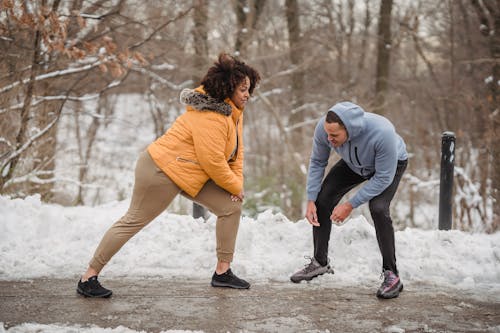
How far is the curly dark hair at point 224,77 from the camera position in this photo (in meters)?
3.94

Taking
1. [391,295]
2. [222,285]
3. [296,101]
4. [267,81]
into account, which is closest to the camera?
[391,295]

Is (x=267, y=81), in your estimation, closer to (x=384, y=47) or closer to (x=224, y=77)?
(x=384, y=47)

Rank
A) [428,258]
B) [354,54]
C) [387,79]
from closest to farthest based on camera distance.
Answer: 1. [428,258]
2. [387,79]
3. [354,54]

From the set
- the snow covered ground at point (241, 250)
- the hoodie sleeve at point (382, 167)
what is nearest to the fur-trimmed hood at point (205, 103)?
the hoodie sleeve at point (382, 167)

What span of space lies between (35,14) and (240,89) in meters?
3.64

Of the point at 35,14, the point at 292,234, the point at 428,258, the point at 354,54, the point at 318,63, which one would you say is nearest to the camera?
the point at 428,258

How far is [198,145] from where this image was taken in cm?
385

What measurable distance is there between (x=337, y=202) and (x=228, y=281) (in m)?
1.15

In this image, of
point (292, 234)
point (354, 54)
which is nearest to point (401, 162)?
point (292, 234)

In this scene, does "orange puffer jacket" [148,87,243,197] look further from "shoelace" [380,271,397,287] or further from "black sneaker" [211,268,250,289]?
"shoelace" [380,271,397,287]

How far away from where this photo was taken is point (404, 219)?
12.4 meters

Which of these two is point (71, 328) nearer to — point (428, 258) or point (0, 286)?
point (0, 286)

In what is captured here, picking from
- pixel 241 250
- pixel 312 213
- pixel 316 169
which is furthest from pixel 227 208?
pixel 241 250

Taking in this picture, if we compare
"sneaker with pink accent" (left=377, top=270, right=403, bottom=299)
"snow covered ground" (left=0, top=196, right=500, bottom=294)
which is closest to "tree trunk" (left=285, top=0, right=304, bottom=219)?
"snow covered ground" (left=0, top=196, right=500, bottom=294)
